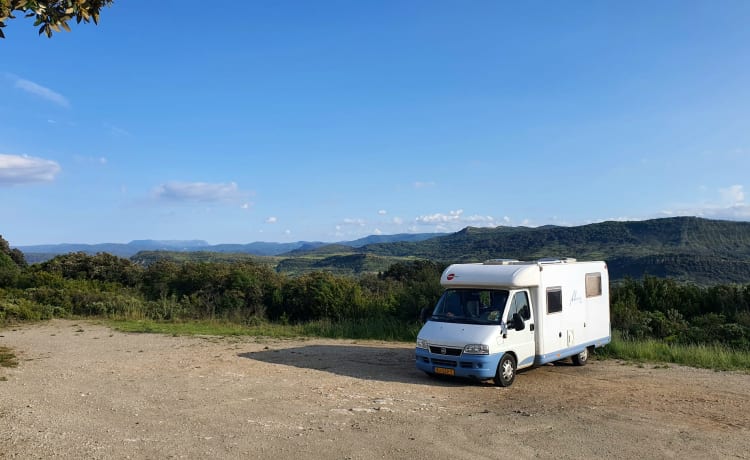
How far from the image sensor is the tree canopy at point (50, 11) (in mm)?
5875

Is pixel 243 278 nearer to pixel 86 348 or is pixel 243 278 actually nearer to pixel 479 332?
pixel 86 348

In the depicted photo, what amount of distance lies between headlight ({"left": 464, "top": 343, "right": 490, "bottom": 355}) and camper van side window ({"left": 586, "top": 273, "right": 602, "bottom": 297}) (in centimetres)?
427

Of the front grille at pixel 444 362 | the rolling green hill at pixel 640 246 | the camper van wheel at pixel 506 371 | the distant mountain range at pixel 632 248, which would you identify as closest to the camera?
the camper van wheel at pixel 506 371

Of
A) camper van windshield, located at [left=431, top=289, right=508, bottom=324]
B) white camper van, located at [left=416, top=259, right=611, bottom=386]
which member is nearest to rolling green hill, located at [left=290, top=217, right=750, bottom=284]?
white camper van, located at [left=416, top=259, right=611, bottom=386]

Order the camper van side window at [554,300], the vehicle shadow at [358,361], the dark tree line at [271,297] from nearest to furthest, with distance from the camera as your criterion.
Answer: the vehicle shadow at [358,361], the camper van side window at [554,300], the dark tree line at [271,297]

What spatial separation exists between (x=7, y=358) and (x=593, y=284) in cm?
1432

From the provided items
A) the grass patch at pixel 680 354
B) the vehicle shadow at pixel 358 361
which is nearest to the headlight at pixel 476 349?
the vehicle shadow at pixel 358 361

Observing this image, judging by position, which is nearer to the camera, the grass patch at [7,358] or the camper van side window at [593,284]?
the grass patch at [7,358]

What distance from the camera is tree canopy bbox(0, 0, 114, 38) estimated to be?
5875 millimetres

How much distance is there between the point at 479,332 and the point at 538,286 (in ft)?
6.30

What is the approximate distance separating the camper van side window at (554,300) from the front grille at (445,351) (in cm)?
254

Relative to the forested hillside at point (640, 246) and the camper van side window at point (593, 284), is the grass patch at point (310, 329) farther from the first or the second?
the forested hillside at point (640, 246)

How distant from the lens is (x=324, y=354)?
15203 mm

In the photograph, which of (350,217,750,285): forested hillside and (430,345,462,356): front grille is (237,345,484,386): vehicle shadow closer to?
(430,345,462,356): front grille
